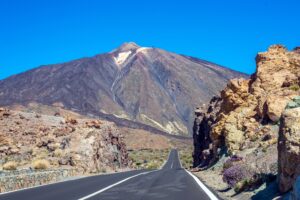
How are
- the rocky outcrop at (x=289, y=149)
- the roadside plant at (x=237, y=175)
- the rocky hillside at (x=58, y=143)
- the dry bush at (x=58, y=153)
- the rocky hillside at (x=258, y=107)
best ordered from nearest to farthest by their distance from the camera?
1. the rocky outcrop at (x=289, y=149)
2. the roadside plant at (x=237, y=175)
3. the rocky hillside at (x=258, y=107)
4. the rocky hillside at (x=58, y=143)
5. the dry bush at (x=58, y=153)

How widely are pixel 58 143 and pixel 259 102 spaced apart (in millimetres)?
21736

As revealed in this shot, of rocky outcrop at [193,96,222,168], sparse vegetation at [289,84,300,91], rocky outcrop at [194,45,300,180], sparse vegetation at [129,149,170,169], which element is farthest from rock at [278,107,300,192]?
sparse vegetation at [129,149,170,169]

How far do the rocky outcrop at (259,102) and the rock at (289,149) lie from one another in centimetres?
1592

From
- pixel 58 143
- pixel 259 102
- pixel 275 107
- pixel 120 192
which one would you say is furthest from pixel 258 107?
pixel 58 143

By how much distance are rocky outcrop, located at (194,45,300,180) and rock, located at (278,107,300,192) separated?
52.2 feet

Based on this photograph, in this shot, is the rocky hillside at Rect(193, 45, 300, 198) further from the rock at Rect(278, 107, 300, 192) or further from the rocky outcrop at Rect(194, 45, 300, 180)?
the rock at Rect(278, 107, 300, 192)

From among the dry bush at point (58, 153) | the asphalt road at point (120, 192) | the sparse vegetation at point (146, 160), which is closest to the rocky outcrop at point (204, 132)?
the sparse vegetation at point (146, 160)

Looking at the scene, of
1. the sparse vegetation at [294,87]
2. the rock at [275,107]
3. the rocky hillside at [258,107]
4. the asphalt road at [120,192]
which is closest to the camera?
the asphalt road at [120,192]

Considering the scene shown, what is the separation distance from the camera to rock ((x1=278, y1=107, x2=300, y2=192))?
10.6 meters

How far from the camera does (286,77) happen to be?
3659cm

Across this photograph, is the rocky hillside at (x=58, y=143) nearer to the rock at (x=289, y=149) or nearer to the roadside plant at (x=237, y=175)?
the roadside plant at (x=237, y=175)

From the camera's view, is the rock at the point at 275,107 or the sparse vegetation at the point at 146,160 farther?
the sparse vegetation at the point at 146,160

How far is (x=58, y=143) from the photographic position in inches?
1929

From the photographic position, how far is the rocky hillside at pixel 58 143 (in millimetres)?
43812
